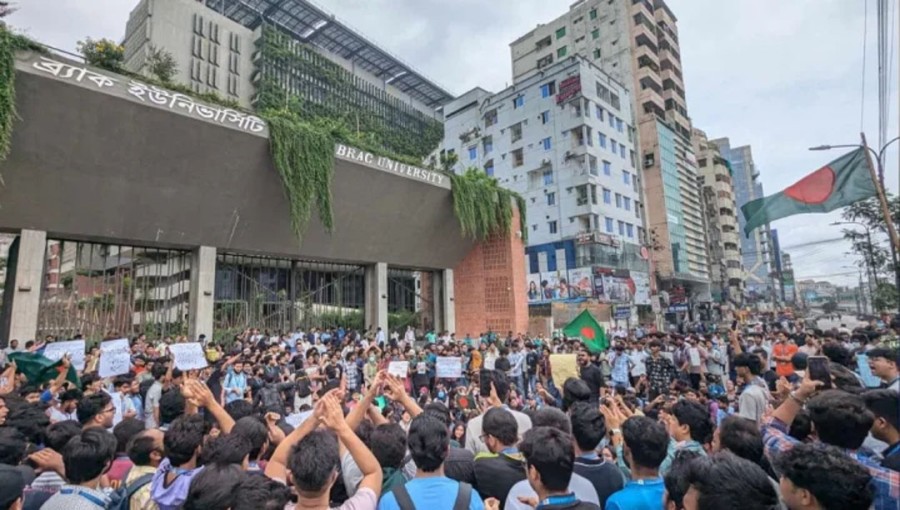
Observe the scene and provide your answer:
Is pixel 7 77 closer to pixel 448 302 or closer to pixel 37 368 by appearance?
pixel 37 368

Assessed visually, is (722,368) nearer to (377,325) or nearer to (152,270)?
(377,325)

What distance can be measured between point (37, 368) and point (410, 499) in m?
6.31

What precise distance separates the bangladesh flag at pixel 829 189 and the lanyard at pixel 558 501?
937 centimetres

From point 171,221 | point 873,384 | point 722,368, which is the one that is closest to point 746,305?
point 722,368

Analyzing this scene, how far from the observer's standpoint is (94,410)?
3.74 meters

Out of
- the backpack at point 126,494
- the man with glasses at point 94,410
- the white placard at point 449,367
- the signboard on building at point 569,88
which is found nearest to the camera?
the backpack at point 126,494

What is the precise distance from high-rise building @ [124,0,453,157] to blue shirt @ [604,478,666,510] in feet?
116

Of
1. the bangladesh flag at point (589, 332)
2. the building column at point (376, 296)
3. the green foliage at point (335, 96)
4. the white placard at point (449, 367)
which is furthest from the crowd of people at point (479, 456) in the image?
the green foliage at point (335, 96)

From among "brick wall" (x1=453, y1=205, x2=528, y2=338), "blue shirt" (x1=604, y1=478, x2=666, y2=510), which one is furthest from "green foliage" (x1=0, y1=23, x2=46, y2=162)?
"brick wall" (x1=453, y1=205, x2=528, y2=338)

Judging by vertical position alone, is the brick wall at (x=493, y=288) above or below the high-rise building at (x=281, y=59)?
below

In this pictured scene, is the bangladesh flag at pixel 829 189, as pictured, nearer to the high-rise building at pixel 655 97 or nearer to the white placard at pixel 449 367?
the white placard at pixel 449 367

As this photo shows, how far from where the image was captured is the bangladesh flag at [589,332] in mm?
11125

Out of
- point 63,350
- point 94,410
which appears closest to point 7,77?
point 63,350

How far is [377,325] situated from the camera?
1820cm
